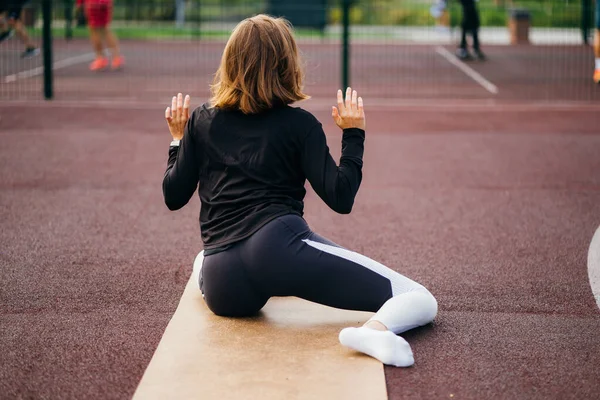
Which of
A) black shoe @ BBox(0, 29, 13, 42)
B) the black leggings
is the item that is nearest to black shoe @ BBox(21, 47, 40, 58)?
black shoe @ BBox(0, 29, 13, 42)

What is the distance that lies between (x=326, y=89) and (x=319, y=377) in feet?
35.5

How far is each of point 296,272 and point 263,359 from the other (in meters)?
0.41

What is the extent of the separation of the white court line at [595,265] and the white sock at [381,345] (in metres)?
1.43

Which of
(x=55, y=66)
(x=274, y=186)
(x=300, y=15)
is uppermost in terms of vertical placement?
(x=300, y=15)

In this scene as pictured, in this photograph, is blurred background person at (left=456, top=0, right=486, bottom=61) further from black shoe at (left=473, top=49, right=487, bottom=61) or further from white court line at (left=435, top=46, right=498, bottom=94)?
white court line at (left=435, top=46, right=498, bottom=94)

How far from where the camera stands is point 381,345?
13.5 ft

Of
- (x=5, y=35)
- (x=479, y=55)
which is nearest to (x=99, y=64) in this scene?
(x=5, y=35)

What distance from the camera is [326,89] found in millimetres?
14500

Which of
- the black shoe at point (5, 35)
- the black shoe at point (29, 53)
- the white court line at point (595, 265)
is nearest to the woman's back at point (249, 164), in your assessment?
the white court line at point (595, 265)

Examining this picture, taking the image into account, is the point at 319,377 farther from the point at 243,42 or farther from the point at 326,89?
the point at 326,89

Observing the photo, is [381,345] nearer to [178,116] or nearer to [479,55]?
[178,116]

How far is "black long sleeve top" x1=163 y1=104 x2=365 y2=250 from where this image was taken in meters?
4.34

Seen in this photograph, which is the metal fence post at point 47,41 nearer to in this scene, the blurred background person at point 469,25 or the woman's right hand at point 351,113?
the blurred background person at point 469,25

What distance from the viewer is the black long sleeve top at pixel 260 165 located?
4344 millimetres
